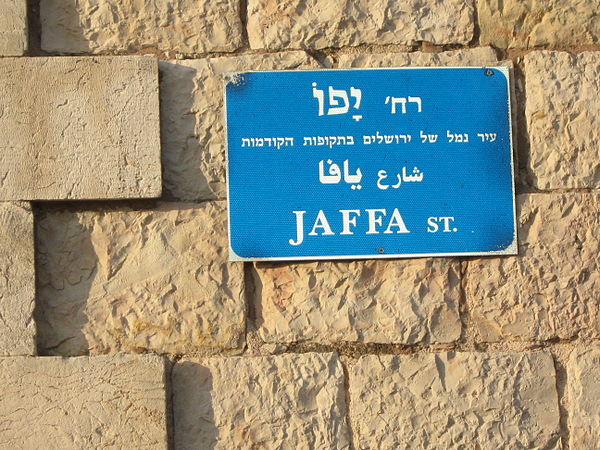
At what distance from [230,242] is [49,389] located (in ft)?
2.42

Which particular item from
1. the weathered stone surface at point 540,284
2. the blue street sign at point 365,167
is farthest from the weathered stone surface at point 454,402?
the blue street sign at point 365,167

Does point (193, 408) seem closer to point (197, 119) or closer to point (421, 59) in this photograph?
point (197, 119)

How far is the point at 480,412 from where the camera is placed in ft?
8.91

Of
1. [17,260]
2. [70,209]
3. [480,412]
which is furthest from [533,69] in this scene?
[17,260]

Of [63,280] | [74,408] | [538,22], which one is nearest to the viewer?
[74,408]

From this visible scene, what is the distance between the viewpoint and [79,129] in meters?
2.70

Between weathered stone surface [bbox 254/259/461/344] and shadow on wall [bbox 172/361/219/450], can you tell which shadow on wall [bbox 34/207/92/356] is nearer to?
shadow on wall [bbox 172/361/219/450]

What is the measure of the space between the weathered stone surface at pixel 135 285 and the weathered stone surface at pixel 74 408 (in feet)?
0.35

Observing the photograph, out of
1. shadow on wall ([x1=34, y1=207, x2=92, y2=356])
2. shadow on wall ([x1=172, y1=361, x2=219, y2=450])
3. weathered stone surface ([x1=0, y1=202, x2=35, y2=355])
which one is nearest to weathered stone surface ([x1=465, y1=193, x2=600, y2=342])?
shadow on wall ([x1=172, y1=361, x2=219, y2=450])

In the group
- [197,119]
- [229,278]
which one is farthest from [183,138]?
[229,278]

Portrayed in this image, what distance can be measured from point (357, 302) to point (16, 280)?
1.10 meters

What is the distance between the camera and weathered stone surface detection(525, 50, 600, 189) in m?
2.80

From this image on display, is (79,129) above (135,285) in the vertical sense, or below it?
above

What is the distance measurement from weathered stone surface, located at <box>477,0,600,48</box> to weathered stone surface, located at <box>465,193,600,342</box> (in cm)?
57
